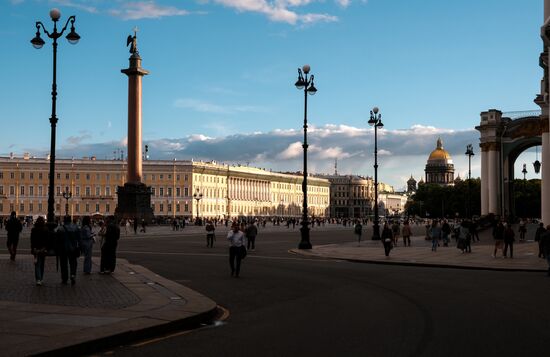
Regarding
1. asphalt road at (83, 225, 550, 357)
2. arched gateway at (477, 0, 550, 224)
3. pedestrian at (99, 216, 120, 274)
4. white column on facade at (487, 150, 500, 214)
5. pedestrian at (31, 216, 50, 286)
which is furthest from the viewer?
white column on facade at (487, 150, 500, 214)

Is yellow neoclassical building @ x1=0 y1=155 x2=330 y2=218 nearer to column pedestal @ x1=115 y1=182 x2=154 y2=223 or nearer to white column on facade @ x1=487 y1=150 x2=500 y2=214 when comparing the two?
column pedestal @ x1=115 y1=182 x2=154 y2=223

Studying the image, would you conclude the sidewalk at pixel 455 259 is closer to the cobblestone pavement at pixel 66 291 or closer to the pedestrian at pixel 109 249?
the pedestrian at pixel 109 249

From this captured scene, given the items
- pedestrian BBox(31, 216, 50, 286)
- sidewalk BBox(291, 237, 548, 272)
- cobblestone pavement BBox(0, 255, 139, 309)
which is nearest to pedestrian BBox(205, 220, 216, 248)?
sidewalk BBox(291, 237, 548, 272)

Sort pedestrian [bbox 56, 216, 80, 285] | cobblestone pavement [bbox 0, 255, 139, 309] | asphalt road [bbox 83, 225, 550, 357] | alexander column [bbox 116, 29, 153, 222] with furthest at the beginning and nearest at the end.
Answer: alexander column [bbox 116, 29, 153, 222] → pedestrian [bbox 56, 216, 80, 285] → cobblestone pavement [bbox 0, 255, 139, 309] → asphalt road [bbox 83, 225, 550, 357]

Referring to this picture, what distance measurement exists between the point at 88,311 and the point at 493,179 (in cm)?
6863

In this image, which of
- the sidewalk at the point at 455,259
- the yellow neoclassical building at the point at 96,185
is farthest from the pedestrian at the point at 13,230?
the yellow neoclassical building at the point at 96,185

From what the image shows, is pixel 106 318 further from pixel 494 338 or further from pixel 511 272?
pixel 511 272

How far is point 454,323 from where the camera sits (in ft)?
43.0

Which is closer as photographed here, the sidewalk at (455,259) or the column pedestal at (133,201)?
the sidewalk at (455,259)

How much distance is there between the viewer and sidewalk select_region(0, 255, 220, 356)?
1035 centimetres

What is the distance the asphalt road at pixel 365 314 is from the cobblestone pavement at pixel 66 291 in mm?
2138

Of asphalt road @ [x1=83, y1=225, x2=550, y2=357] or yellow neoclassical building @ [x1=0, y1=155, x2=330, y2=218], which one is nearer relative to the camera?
asphalt road @ [x1=83, y1=225, x2=550, y2=357]

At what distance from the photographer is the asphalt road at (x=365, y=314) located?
1062 centimetres

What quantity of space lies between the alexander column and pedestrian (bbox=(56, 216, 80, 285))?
63.1 m
